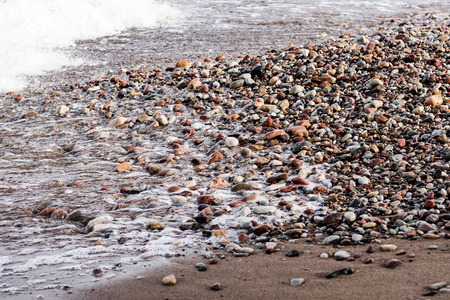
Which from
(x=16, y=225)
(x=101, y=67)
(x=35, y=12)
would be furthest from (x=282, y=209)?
(x=35, y=12)

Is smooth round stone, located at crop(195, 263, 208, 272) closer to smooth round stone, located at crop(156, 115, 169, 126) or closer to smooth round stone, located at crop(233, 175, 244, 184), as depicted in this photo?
smooth round stone, located at crop(233, 175, 244, 184)

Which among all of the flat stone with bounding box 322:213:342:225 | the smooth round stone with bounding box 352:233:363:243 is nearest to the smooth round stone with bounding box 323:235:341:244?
the smooth round stone with bounding box 352:233:363:243

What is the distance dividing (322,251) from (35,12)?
1128cm

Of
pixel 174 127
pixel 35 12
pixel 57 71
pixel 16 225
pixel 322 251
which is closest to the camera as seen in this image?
pixel 322 251

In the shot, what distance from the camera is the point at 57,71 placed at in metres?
8.95

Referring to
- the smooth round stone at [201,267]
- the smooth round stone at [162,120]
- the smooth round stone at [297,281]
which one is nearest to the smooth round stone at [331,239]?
the smooth round stone at [297,281]

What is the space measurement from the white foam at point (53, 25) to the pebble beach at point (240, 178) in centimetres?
136

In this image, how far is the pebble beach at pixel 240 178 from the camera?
300cm

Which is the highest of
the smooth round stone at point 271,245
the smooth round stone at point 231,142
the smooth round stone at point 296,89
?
the smooth round stone at point 296,89

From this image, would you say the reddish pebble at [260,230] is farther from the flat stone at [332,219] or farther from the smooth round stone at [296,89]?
the smooth round stone at [296,89]

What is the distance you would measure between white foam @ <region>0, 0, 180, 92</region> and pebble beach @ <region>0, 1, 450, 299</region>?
1.36 metres

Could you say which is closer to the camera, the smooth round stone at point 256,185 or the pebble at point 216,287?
the pebble at point 216,287

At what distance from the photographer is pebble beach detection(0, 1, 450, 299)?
3.00 meters

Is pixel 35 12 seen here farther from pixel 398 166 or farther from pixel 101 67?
pixel 398 166
